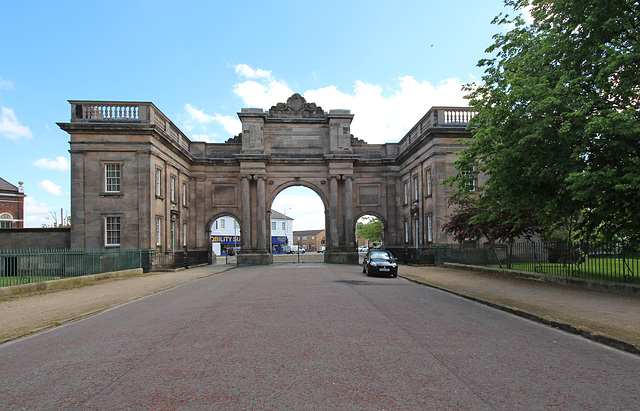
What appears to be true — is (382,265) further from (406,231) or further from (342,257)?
(406,231)

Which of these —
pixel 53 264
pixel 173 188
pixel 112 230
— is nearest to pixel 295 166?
pixel 173 188

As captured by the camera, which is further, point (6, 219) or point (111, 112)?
point (6, 219)

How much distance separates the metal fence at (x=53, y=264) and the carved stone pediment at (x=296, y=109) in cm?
1954

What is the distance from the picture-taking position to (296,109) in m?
39.9

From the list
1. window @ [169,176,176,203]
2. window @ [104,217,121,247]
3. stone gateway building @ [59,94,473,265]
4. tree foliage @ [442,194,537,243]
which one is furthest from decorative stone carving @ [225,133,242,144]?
tree foliage @ [442,194,537,243]

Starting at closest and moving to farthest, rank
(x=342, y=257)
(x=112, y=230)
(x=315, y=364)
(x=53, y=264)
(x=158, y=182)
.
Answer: (x=315, y=364) < (x=53, y=264) < (x=112, y=230) < (x=158, y=182) < (x=342, y=257)

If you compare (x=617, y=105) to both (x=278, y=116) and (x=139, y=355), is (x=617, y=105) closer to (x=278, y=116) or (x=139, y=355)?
(x=139, y=355)

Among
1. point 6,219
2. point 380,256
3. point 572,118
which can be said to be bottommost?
point 380,256

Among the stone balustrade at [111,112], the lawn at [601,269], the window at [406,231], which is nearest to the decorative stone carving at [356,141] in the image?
the window at [406,231]

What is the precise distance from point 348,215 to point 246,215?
8720mm

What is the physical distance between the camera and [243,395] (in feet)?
14.8

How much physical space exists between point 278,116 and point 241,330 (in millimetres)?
33335

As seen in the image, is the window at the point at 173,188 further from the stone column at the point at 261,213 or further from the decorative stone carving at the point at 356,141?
the decorative stone carving at the point at 356,141

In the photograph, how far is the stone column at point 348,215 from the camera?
38.3 m
